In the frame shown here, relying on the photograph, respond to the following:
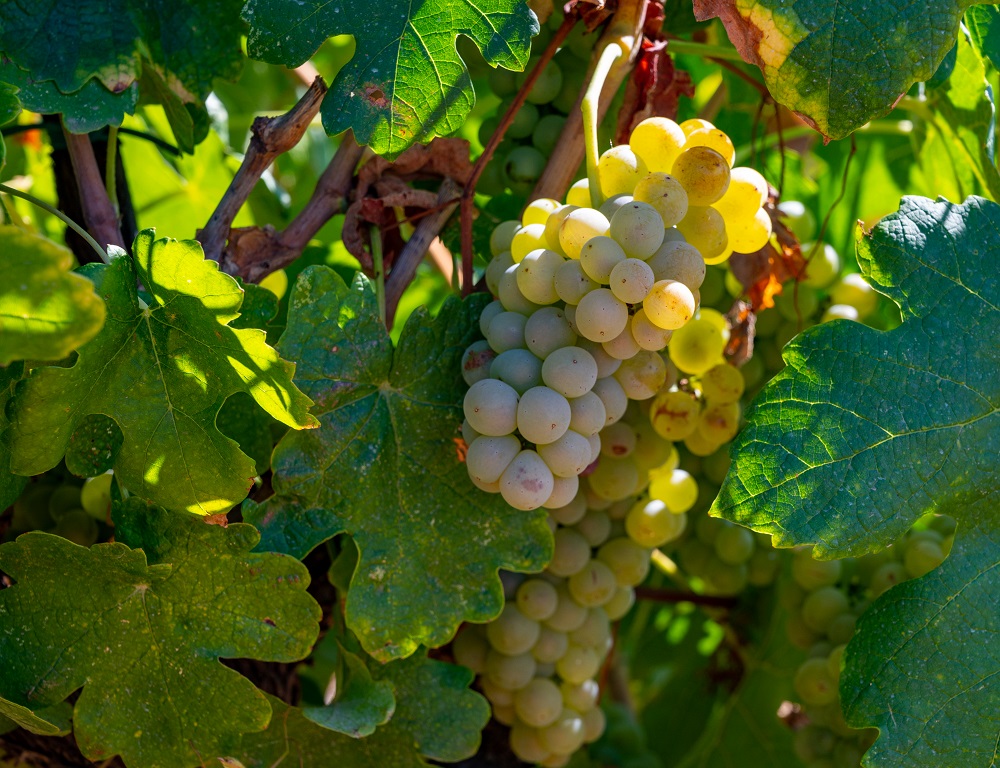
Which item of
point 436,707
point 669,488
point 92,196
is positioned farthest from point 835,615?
point 92,196

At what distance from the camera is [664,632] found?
1.78 m

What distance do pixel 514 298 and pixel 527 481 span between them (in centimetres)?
17

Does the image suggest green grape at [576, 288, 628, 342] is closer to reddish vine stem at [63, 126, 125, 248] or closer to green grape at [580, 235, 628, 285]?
green grape at [580, 235, 628, 285]

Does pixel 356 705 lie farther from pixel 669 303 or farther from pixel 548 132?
pixel 548 132

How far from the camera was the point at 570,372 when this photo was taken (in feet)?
2.58

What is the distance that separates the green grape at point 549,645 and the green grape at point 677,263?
0.49m

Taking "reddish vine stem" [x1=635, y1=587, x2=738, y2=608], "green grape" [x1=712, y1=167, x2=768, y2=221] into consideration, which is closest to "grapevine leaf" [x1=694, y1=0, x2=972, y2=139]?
"green grape" [x1=712, y1=167, x2=768, y2=221]

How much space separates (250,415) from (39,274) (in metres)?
0.35

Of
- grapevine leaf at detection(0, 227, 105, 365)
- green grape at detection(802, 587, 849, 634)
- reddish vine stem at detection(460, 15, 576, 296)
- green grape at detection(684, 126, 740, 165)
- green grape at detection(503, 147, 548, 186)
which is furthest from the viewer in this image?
green grape at detection(802, 587, 849, 634)

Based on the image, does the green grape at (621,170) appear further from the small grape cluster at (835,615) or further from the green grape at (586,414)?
the small grape cluster at (835,615)

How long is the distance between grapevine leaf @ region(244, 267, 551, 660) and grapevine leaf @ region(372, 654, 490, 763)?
0.17 m

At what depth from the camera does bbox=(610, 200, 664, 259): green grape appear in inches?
30.7

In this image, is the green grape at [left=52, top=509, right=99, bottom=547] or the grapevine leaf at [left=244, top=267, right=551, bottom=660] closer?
the grapevine leaf at [left=244, top=267, right=551, bottom=660]

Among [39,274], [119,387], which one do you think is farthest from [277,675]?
[39,274]
